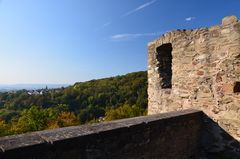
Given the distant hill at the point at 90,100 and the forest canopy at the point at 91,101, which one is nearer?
the forest canopy at the point at 91,101

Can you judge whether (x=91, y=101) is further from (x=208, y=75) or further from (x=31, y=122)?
(x=208, y=75)

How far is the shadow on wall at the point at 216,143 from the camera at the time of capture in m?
4.17

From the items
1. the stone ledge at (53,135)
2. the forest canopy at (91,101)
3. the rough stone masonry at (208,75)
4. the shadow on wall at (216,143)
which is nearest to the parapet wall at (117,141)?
the stone ledge at (53,135)

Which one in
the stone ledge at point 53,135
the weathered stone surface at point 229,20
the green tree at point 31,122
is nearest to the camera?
the stone ledge at point 53,135

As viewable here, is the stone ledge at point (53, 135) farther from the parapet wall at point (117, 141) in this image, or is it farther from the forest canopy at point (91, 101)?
the forest canopy at point (91, 101)

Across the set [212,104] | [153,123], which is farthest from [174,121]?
[212,104]

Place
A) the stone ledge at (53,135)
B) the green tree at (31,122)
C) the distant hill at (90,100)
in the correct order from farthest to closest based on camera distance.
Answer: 1. the distant hill at (90,100)
2. the green tree at (31,122)
3. the stone ledge at (53,135)

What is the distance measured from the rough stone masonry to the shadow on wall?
44 millimetres

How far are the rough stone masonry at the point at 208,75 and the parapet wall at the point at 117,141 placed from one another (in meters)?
0.46

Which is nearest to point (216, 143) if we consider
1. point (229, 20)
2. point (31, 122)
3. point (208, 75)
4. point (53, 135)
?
point (208, 75)

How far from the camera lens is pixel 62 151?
2.44 meters

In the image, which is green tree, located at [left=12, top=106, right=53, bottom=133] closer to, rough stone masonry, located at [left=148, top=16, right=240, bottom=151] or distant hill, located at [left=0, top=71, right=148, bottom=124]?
distant hill, located at [left=0, top=71, right=148, bottom=124]

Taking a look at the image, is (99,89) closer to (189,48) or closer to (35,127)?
(35,127)

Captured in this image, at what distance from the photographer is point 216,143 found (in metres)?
4.43
